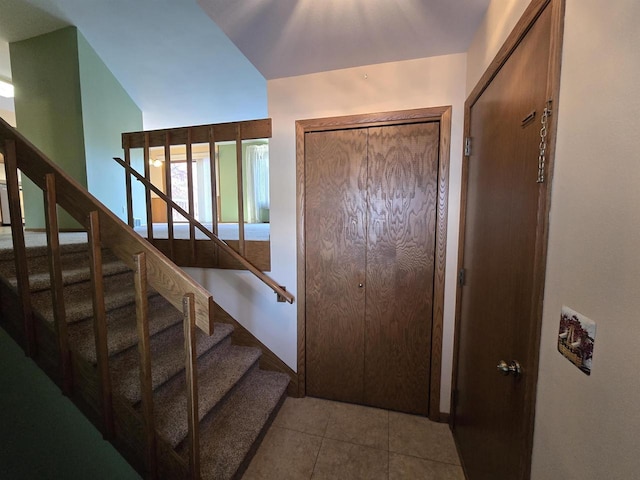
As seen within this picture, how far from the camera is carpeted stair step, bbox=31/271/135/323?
1.37 meters

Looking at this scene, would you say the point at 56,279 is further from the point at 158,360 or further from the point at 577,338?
the point at 577,338

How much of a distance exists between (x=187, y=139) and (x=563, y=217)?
2.36 metres

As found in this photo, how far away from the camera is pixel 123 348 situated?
1421 mm

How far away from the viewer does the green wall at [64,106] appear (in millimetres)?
2742

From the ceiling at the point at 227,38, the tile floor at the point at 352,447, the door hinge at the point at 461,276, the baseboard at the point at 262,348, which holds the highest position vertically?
the ceiling at the point at 227,38

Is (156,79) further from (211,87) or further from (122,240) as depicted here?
(122,240)

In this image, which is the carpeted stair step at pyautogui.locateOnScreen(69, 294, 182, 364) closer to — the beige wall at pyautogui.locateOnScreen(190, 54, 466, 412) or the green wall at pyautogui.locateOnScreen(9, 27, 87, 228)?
the beige wall at pyautogui.locateOnScreen(190, 54, 466, 412)

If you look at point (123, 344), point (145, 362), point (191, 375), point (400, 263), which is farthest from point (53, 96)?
point (400, 263)

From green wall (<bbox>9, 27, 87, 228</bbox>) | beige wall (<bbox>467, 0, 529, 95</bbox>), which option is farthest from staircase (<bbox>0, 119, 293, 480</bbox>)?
green wall (<bbox>9, 27, 87, 228</bbox>)

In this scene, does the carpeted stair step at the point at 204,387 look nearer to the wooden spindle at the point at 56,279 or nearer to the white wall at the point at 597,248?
the wooden spindle at the point at 56,279

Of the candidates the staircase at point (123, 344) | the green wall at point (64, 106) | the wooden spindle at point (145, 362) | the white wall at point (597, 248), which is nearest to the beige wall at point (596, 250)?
the white wall at point (597, 248)

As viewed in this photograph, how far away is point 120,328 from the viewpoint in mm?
1583

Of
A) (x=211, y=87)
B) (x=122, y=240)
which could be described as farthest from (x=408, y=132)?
(x=211, y=87)

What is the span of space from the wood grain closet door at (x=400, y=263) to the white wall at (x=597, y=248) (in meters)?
0.99
